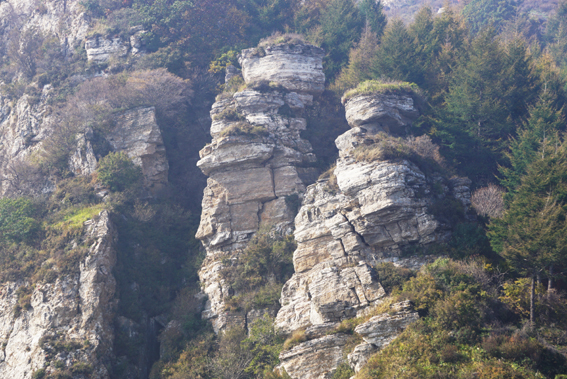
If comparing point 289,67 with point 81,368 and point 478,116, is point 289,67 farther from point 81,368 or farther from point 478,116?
point 81,368

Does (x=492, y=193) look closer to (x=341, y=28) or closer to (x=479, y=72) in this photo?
(x=479, y=72)

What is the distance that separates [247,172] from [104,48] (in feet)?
86.7

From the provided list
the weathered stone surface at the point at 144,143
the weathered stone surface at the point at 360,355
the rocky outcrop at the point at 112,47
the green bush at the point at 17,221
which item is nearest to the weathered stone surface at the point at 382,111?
the weathered stone surface at the point at 144,143

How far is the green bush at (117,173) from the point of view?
1433 inches

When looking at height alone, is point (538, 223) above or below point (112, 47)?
below

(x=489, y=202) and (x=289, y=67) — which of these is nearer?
(x=489, y=202)

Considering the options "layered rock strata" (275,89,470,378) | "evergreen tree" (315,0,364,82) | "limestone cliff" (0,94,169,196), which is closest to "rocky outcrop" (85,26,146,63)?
"limestone cliff" (0,94,169,196)

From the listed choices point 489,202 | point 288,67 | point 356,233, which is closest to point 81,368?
point 356,233

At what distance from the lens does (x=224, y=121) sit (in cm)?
3869

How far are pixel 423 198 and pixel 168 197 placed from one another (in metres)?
22.9

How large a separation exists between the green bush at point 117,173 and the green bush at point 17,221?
20.0 ft

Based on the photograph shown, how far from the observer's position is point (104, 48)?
49250 mm

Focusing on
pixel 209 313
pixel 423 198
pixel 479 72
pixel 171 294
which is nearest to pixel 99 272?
pixel 171 294

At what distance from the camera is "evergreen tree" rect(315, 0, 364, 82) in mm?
47969
